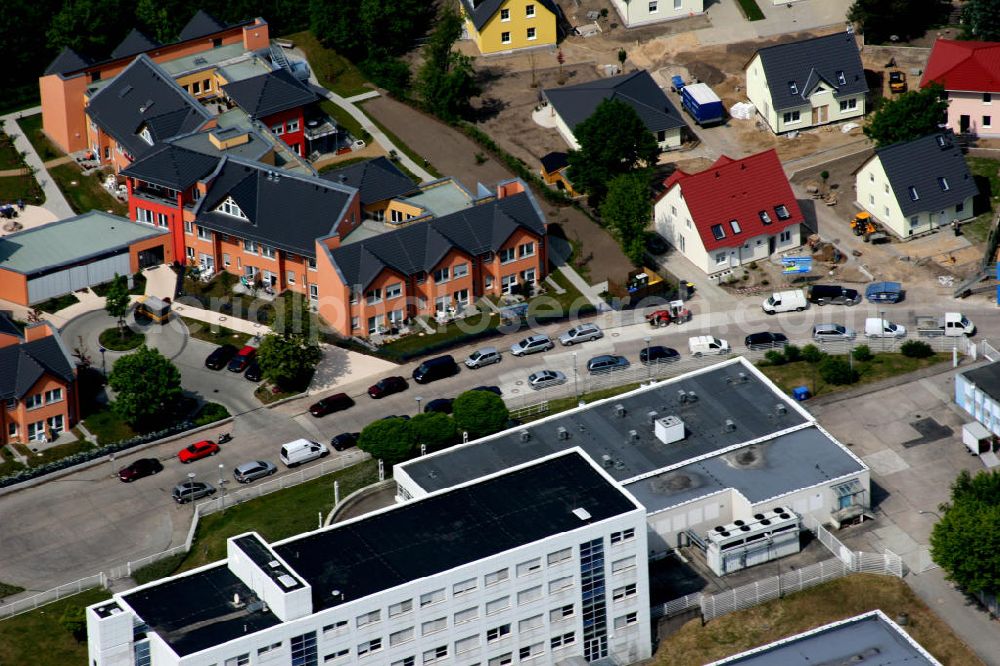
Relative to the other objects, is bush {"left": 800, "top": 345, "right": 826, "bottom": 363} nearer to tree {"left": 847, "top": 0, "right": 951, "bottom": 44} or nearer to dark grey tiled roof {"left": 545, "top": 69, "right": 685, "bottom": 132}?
dark grey tiled roof {"left": 545, "top": 69, "right": 685, "bottom": 132}

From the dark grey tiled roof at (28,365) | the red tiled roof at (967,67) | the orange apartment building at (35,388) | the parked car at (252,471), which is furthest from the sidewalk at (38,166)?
the red tiled roof at (967,67)

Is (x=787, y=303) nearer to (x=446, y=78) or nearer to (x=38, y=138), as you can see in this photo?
(x=446, y=78)

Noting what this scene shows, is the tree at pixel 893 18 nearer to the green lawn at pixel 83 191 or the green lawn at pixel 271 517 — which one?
the green lawn at pixel 83 191

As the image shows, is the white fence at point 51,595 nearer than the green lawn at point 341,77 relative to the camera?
Yes

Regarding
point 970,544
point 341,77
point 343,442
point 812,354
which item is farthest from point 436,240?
point 970,544

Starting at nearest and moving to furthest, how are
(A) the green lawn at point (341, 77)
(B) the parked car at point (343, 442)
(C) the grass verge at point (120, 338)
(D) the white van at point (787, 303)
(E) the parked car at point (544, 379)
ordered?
(B) the parked car at point (343, 442), (E) the parked car at point (544, 379), (C) the grass verge at point (120, 338), (D) the white van at point (787, 303), (A) the green lawn at point (341, 77)

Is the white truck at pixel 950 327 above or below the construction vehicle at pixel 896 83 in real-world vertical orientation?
below
